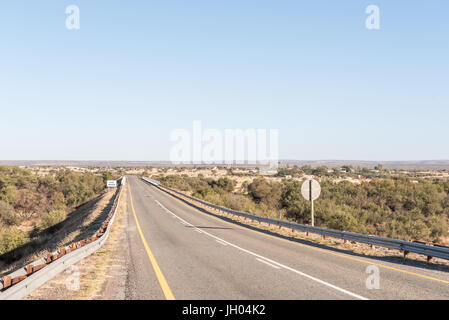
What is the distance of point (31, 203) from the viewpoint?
50500 millimetres

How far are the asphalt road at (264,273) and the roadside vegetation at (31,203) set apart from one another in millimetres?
20526

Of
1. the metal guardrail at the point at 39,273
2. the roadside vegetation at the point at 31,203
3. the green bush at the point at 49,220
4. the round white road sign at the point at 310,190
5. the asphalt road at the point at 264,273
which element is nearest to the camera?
the metal guardrail at the point at 39,273

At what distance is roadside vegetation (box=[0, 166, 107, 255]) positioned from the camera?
3122 centimetres

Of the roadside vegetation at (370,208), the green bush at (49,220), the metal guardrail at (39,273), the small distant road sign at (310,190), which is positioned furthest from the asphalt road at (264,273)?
the green bush at (49,220)

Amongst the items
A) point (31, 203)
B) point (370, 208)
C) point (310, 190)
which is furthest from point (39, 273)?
point (31, 203)

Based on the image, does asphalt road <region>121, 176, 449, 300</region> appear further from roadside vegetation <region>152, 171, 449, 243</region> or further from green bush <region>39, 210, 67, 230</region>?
green bush <region>39, 210, 67, 230</region>

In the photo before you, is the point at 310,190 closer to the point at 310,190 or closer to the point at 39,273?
the point at 310,190

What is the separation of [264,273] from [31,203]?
5115 centimetres

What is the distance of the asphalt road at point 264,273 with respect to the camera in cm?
695

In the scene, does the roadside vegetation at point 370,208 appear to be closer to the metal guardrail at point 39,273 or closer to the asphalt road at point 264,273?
the asphalt road at point 264,273

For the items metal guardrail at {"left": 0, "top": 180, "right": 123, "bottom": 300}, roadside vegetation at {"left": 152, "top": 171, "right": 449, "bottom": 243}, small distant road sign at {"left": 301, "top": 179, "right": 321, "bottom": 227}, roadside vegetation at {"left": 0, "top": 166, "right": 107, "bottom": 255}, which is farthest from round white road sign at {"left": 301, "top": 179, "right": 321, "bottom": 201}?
roadside vegetation at {"left": 0, "top": 166, "right": 107, "bottom": 255}

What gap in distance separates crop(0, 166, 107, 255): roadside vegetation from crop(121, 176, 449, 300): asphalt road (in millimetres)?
20526
